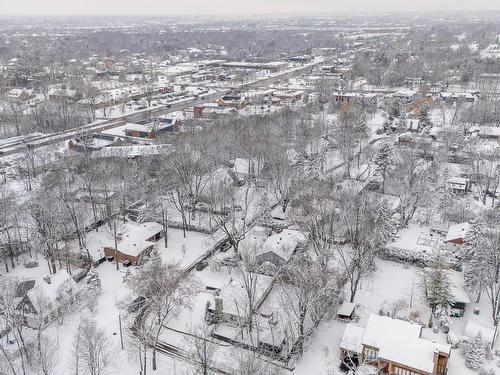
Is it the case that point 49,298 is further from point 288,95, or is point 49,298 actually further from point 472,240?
point 288,95

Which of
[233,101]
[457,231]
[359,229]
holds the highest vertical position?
[233,101]

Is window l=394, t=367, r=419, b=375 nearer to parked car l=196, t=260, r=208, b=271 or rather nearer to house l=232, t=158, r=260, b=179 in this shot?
parked car l=196, t=260, r=208, b=271

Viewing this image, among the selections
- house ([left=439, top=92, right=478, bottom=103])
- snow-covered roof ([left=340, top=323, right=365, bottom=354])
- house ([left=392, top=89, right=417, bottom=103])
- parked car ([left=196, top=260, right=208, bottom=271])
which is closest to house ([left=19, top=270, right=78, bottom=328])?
parked car ([left=196, top=260, right=208, bottom=271])

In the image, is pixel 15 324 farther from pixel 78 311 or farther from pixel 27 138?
pixel 27 138

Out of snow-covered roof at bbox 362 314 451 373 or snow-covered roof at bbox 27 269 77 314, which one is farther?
snow-covered roof at bbox 27 269 77 314

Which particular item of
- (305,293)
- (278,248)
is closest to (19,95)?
(278,248)

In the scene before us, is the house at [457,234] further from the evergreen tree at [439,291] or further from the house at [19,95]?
the house at [19,95]

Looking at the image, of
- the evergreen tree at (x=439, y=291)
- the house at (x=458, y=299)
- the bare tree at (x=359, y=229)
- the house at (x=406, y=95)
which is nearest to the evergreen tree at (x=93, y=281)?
the bare tree at (x=359, y=229)
